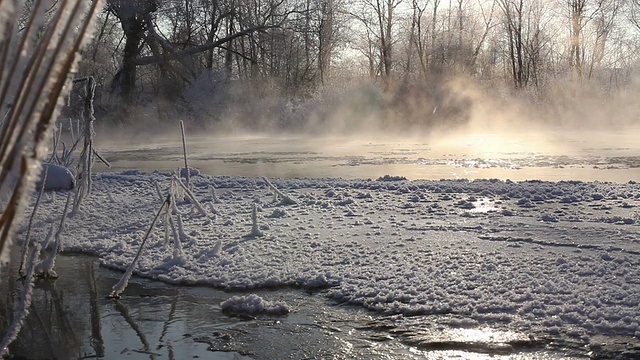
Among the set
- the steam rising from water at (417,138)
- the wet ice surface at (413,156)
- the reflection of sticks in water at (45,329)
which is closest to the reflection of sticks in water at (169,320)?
the reflection of sticks in water at (45,329)

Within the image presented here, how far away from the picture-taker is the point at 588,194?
1052 cm

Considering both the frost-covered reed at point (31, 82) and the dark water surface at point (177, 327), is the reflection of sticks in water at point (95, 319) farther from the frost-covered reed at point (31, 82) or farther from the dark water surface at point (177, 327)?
the frost-covered reed at point (31, 82)

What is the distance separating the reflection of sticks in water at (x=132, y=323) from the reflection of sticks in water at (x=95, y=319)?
0.17 meters

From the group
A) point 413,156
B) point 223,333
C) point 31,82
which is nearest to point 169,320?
point 223,333

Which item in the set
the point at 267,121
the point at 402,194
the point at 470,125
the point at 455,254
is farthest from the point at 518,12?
the point at 455,254

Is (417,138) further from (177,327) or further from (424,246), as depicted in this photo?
(177,327)

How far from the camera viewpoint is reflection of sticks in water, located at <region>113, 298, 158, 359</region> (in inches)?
193

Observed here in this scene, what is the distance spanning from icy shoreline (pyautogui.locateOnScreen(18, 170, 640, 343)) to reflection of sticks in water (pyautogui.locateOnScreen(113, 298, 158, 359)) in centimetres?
82

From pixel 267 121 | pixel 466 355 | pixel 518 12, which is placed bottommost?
pixel 466 355

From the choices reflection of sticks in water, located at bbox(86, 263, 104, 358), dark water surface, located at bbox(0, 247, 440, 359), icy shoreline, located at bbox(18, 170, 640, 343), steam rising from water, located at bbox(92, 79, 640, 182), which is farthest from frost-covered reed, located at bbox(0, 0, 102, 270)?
steam rising from water, located at bbox(92, 79, 640, 182)

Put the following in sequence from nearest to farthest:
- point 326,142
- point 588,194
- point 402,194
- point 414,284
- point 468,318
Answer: point 468,318
point 414,284
point 588,194
point 402,194
point 326,142

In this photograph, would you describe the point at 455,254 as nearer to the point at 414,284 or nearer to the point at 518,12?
the point at 414,284

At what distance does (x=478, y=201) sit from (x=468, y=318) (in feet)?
17.5

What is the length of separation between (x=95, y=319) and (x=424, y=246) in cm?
365
